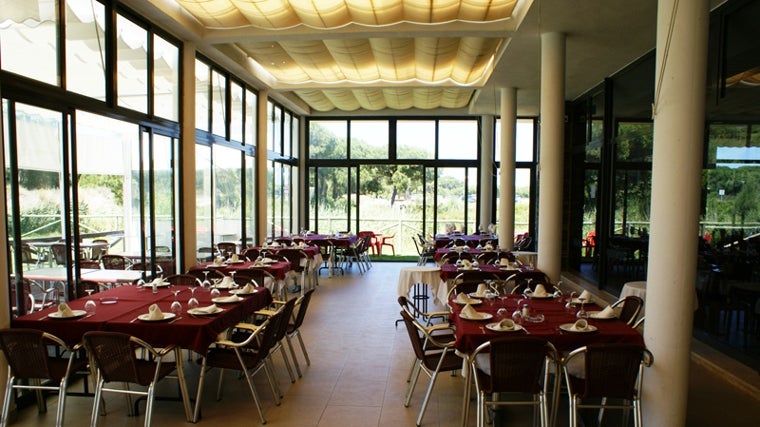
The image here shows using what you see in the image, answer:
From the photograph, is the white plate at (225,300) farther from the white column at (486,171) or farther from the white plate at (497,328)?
the white column at (486,171)

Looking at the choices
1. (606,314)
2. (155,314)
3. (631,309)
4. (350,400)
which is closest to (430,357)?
(350,400)

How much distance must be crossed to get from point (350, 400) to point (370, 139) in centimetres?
1087

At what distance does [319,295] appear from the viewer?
29.1 ft

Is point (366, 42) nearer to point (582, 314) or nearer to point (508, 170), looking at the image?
point (508, 170)

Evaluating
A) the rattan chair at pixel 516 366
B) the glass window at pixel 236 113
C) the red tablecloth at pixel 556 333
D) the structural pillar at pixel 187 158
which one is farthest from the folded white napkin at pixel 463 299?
the glass window at pixel 236 113

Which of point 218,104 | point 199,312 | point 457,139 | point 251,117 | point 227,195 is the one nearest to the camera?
point 199,312

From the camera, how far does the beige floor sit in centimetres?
392

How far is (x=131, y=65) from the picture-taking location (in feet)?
20.4

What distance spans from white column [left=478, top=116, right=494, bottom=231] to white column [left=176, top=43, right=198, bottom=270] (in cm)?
826

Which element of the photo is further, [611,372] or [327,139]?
[327,139]

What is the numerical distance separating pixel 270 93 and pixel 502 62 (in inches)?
216

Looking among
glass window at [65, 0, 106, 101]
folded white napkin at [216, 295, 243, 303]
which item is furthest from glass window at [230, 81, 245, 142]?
folded white napkin at [216, 295, 243, 303]

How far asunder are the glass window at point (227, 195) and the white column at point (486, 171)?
6.67m

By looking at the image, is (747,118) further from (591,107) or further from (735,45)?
(591,107)
